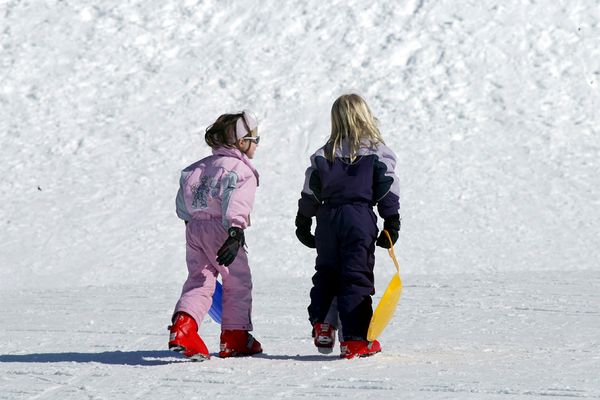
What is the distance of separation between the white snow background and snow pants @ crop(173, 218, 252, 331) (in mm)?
302

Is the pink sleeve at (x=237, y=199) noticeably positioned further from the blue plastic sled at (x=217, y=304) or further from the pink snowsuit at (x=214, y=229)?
the blue plastic sled at (x=217, y=304)

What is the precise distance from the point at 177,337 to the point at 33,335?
6.28 ft

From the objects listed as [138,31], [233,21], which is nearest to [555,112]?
[233,21]

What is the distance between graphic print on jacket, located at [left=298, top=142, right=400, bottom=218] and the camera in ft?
19.0

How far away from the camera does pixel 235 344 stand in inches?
230

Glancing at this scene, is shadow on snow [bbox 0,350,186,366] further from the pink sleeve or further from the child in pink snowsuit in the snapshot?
the pink sleeve

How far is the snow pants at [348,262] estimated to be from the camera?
5773 mm

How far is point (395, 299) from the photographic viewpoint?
5805 millimetres

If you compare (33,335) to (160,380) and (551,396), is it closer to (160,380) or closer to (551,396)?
(160,380)

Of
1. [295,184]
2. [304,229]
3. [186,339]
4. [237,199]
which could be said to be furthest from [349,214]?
[295,184]

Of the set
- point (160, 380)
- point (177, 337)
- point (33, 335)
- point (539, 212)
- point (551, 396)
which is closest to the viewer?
point (551, 396)

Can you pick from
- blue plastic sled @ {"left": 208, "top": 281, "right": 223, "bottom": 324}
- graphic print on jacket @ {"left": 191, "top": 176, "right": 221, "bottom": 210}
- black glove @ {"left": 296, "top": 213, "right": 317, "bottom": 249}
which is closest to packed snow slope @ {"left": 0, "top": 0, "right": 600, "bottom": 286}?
blue plastic sled @ {"left": 208, "top": 281, "right": 223, "bottom": 324}

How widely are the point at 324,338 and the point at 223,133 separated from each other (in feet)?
4.18

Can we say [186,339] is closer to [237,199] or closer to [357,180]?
[237,199]
